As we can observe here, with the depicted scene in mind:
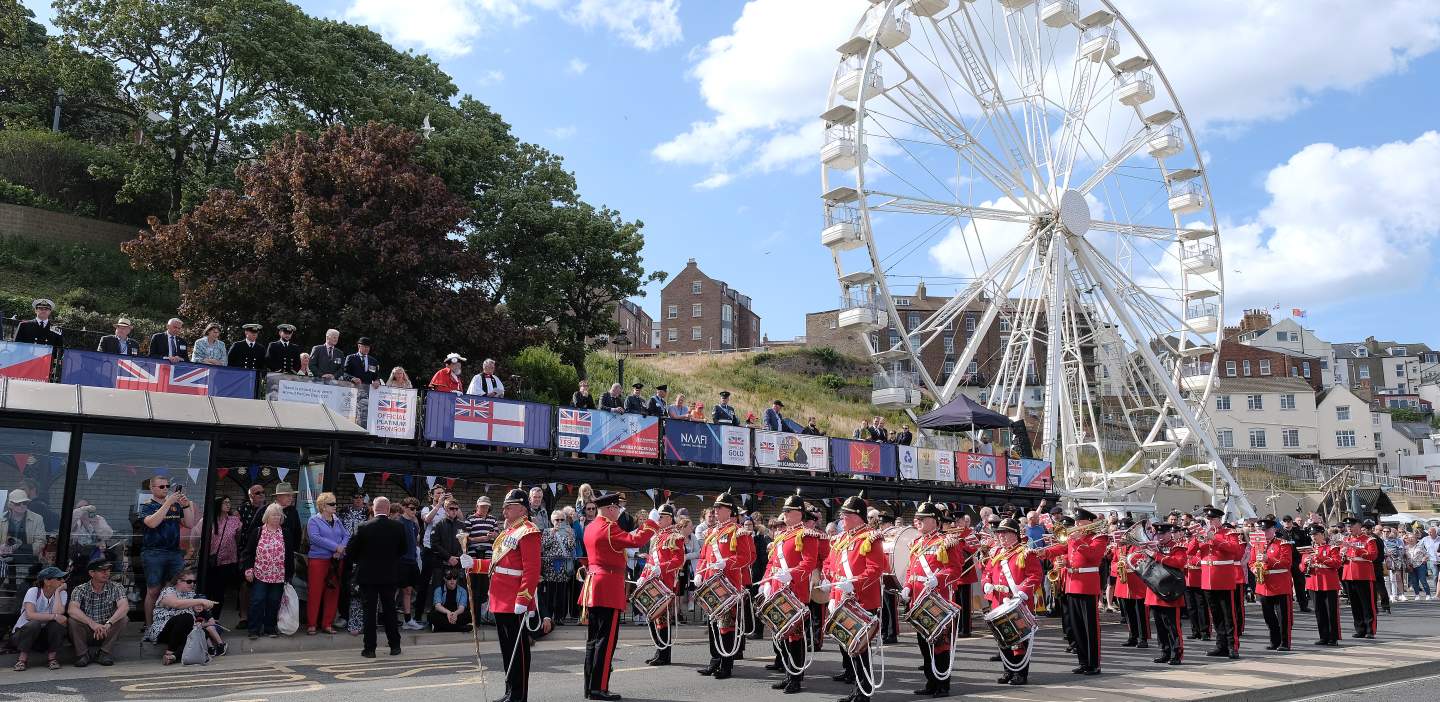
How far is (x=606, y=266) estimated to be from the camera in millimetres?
35594

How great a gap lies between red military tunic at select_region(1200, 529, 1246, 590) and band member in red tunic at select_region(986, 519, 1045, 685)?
4352mm

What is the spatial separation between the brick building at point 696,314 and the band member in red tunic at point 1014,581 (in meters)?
77.0

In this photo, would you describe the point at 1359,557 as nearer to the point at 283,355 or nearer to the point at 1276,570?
the point at 1276,570

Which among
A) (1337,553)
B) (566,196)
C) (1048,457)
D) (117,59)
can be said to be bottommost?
(1337,553)

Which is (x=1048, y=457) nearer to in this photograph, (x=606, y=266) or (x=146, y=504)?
(x=606, y=266)

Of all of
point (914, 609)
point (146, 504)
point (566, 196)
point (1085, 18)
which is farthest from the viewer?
point (566, 196)

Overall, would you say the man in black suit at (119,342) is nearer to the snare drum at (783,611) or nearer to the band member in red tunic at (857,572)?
the snare drum at (783,611)

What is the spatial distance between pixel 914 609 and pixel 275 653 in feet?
23.7

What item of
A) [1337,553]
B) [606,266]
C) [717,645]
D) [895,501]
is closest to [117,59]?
[606,266]

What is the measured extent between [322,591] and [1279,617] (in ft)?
41.2

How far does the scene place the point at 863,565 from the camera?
10039mm

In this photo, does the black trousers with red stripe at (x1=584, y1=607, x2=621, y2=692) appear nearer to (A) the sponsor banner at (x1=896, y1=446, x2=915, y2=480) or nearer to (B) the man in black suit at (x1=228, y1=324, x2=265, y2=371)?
(B) the man in black suit at (x1=228, y1=324, x2=265, y2=371)

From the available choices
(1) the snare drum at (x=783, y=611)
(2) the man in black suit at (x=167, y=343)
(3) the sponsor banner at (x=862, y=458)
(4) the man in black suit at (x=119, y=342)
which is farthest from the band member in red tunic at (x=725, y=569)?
(3) the sponsor banner at (x=862, y=458)

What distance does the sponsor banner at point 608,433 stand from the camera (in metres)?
19.3
